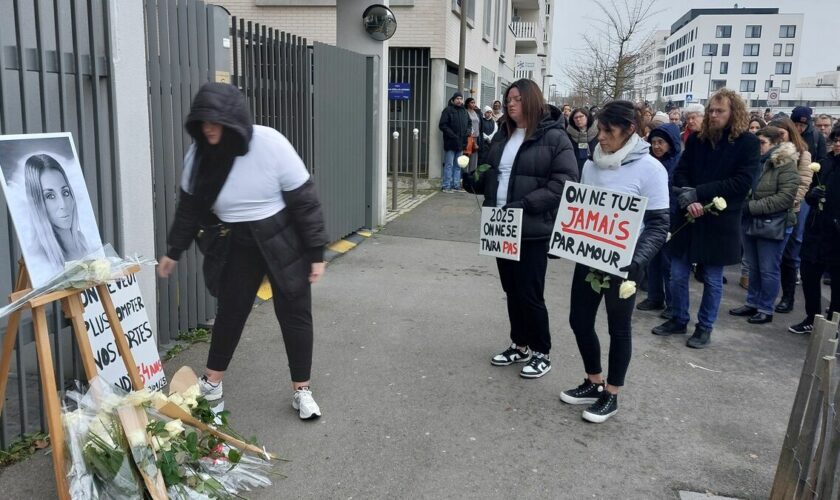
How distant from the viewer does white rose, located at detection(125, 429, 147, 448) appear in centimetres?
270

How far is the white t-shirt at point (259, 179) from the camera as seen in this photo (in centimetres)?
357

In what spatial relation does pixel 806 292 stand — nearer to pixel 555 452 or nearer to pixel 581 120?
pixel 555 452

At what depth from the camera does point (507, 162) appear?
15.3ft

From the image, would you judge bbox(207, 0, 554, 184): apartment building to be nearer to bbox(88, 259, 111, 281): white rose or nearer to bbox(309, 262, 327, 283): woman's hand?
bbox(309, 262, 327, 283): woman's hand

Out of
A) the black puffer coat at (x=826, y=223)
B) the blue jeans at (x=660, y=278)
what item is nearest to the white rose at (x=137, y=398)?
the blue jeans at (x=660, y=278)

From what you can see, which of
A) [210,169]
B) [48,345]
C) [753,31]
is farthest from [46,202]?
[753,31]

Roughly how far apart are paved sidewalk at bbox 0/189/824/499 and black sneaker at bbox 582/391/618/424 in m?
0.06

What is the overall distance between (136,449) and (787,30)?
Result: 13200 centimetres

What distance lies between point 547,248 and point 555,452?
54.2 inches

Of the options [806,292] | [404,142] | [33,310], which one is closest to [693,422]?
[806,292]

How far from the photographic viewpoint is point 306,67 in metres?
7.35

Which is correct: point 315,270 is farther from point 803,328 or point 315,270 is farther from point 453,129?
point 453,129

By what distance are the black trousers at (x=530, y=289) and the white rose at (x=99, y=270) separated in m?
2.57

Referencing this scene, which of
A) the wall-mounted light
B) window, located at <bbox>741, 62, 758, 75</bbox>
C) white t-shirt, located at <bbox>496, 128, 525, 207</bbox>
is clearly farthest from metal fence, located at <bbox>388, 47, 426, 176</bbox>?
window, located at <bbox>741, 62, 758, 75</bbox>
